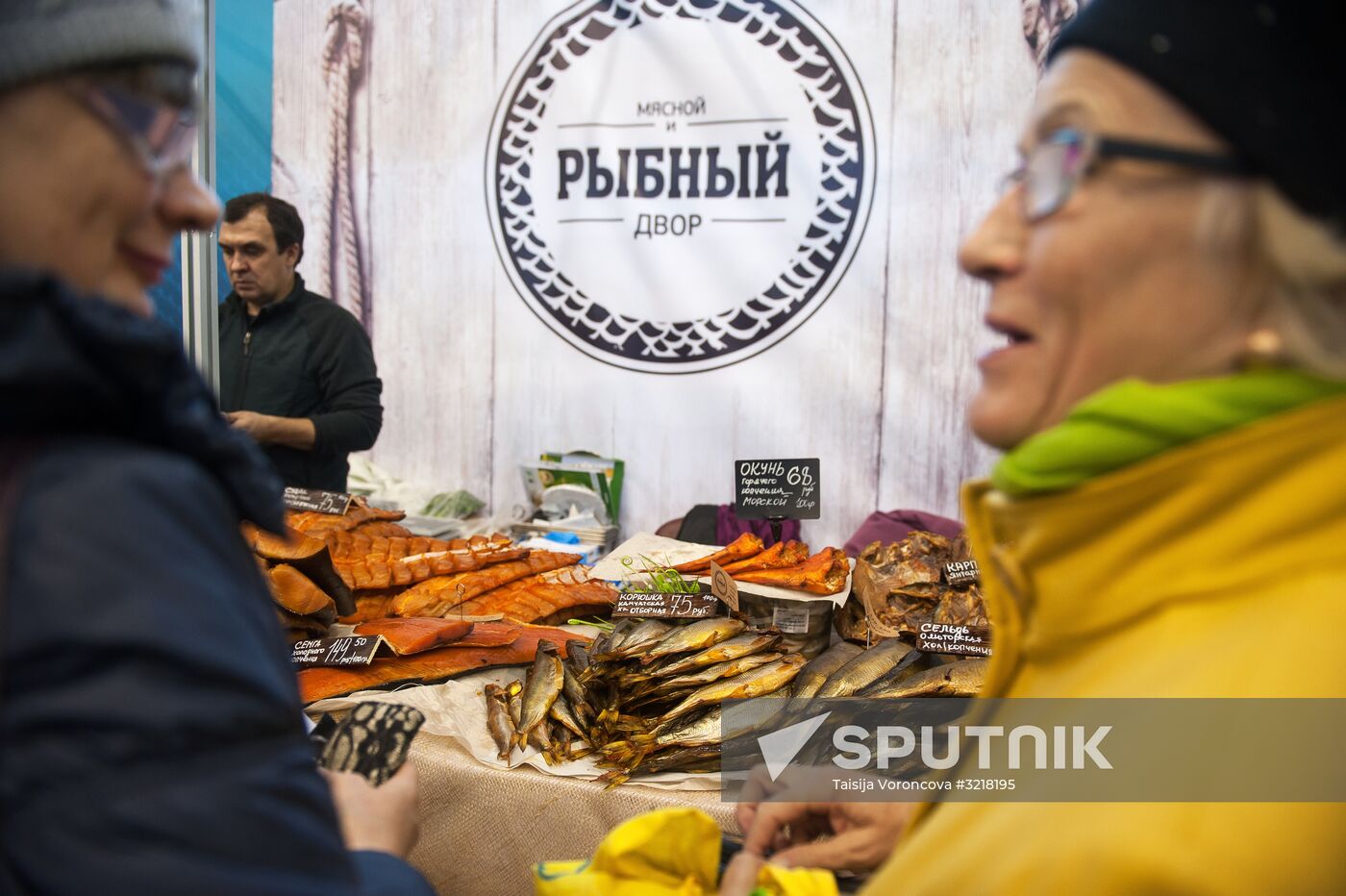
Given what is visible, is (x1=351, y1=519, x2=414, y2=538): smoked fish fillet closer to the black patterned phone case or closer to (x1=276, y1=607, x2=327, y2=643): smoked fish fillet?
(x1=276, y1=607, x2=327, y2=643): smoked fish fillet

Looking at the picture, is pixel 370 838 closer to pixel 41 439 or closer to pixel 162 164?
pixel 41 439

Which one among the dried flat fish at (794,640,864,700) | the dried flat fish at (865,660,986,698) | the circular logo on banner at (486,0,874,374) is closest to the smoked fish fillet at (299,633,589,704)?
the dried flat fish at (794,640,864,700)

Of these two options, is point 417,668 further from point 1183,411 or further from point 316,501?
point 1183,411

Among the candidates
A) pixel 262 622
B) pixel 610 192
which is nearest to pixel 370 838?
pixel 262 622

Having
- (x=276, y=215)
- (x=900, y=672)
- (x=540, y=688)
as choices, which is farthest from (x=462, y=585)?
(x=276, y=215)

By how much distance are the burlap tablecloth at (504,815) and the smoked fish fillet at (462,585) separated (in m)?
0.88

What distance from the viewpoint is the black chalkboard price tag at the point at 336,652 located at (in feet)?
8.00

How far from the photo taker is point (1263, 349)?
84 cm

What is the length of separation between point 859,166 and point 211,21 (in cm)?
315

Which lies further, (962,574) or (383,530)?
(383,530)

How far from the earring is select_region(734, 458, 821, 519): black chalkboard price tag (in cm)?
263

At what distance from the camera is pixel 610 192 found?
537 cm

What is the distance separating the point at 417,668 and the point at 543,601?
2.36 feet

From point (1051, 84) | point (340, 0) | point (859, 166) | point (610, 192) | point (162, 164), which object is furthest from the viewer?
point (340, 0)
